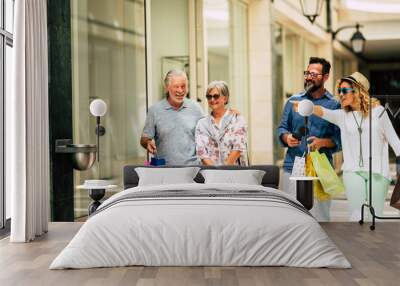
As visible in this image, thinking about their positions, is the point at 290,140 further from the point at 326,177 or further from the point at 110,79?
the point at 110,79

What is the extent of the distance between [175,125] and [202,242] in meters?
2.41

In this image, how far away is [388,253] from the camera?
18.9 feet

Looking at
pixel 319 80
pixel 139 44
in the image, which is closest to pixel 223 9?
pixel 139 44

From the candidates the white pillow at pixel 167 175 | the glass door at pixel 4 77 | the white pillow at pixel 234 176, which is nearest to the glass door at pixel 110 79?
the glass door at pixel 4 77

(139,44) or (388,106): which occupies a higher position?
(139,44)

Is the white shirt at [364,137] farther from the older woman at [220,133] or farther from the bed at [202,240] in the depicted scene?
the bed at [202,240]

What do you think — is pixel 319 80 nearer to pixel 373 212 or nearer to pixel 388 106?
pixel 388 106

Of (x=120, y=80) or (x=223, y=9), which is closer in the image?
(x=120, y=80)

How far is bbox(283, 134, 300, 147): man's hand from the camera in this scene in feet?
23.6

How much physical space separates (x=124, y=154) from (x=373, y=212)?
348 cm

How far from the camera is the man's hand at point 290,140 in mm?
7191

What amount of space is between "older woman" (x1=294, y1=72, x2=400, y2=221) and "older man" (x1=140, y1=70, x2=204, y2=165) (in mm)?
1086

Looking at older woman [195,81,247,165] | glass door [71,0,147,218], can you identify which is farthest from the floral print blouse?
glass door [71,0,147,218]

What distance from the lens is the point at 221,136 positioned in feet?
24.0
